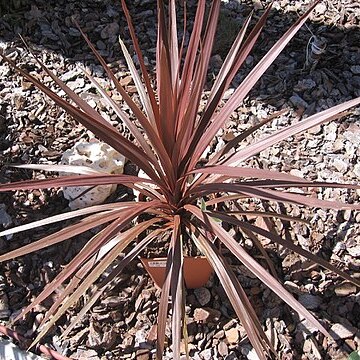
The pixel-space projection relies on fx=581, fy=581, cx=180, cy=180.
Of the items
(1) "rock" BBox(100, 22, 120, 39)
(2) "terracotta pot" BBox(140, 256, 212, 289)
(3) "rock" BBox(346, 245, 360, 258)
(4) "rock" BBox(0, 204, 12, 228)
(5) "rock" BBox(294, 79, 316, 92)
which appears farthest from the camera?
(1) "rock" BBox(100, 22, 120, 39)

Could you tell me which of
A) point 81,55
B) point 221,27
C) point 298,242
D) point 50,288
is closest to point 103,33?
point 81,55

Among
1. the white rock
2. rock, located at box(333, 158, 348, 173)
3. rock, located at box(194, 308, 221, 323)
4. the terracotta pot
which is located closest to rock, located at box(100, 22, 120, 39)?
the white rock

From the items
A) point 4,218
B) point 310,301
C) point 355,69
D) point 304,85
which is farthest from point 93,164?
point 355,69

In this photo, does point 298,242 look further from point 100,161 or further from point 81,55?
point 81,55

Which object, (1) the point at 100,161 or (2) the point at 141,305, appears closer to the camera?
(2) the point at 141,305

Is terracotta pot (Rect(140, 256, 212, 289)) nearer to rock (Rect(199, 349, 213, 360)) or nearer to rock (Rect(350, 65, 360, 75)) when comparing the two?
rock (Rect(199, 349, 213, 360))

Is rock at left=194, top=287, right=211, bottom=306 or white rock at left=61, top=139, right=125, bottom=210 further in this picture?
white rock at left=61, top=139, right=125, bottom=210
